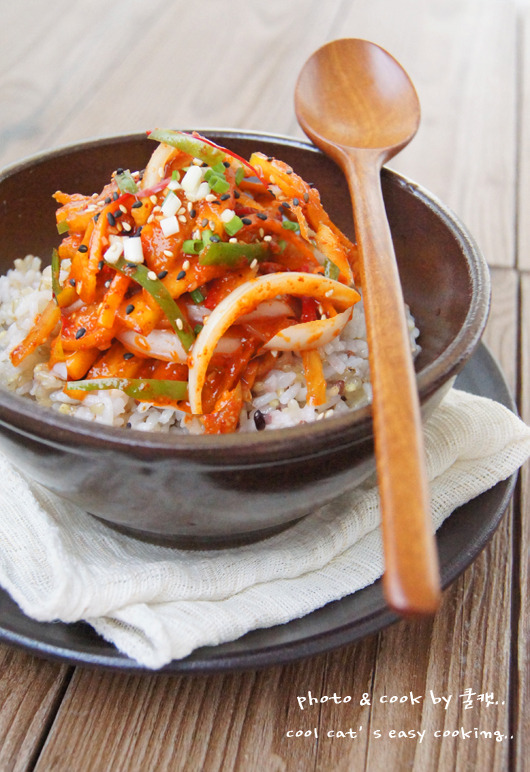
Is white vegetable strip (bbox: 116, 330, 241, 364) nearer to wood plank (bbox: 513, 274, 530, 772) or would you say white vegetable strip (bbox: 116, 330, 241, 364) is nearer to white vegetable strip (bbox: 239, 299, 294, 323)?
white vegetable strip (bbox: 239, 299, 294, 323)

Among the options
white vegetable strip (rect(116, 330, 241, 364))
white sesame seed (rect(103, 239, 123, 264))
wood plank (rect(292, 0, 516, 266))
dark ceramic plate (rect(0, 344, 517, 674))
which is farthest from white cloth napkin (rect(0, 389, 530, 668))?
wood plank (rect(292, 0, 516, 266))

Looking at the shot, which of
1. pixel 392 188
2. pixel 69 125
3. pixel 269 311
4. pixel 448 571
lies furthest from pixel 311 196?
pixel 69 125

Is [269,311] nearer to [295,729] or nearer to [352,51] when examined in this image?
[295,729]

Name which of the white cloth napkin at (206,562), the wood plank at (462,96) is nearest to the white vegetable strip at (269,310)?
the white cloth napkin at (206,562)

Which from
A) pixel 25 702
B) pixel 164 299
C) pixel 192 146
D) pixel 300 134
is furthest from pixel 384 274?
pixel 300 134

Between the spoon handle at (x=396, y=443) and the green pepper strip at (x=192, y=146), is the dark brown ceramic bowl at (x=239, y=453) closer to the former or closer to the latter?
the spoon handle at (x=396, y=443)
